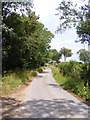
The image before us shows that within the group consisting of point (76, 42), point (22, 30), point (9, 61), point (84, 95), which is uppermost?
point (22, 30)

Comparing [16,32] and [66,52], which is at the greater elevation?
[16,32]

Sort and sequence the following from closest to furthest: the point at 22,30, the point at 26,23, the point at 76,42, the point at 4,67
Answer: the point at 76,42 < the point at 22,30 < the point at 26,23 < the point at 4,67

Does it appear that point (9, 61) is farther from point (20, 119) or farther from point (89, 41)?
point (20, 119)

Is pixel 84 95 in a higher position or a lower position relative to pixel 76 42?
lower

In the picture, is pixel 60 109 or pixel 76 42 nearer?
pixel 60 109

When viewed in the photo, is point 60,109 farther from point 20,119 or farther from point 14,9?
point 14,9

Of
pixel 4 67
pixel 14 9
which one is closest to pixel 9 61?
pixel 4 67

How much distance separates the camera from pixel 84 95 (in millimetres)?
13547

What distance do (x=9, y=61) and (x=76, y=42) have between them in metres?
10.0

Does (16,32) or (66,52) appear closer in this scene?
(16,32)

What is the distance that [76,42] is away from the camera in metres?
18.3

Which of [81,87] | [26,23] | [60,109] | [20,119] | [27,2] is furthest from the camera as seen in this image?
[26,23]

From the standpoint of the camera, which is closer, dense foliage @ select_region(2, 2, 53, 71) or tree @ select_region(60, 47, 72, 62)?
dense foliage @ select_region(2, 2, 53, 71)

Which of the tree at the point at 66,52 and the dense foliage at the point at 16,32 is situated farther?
the tree at the point at 66,52
